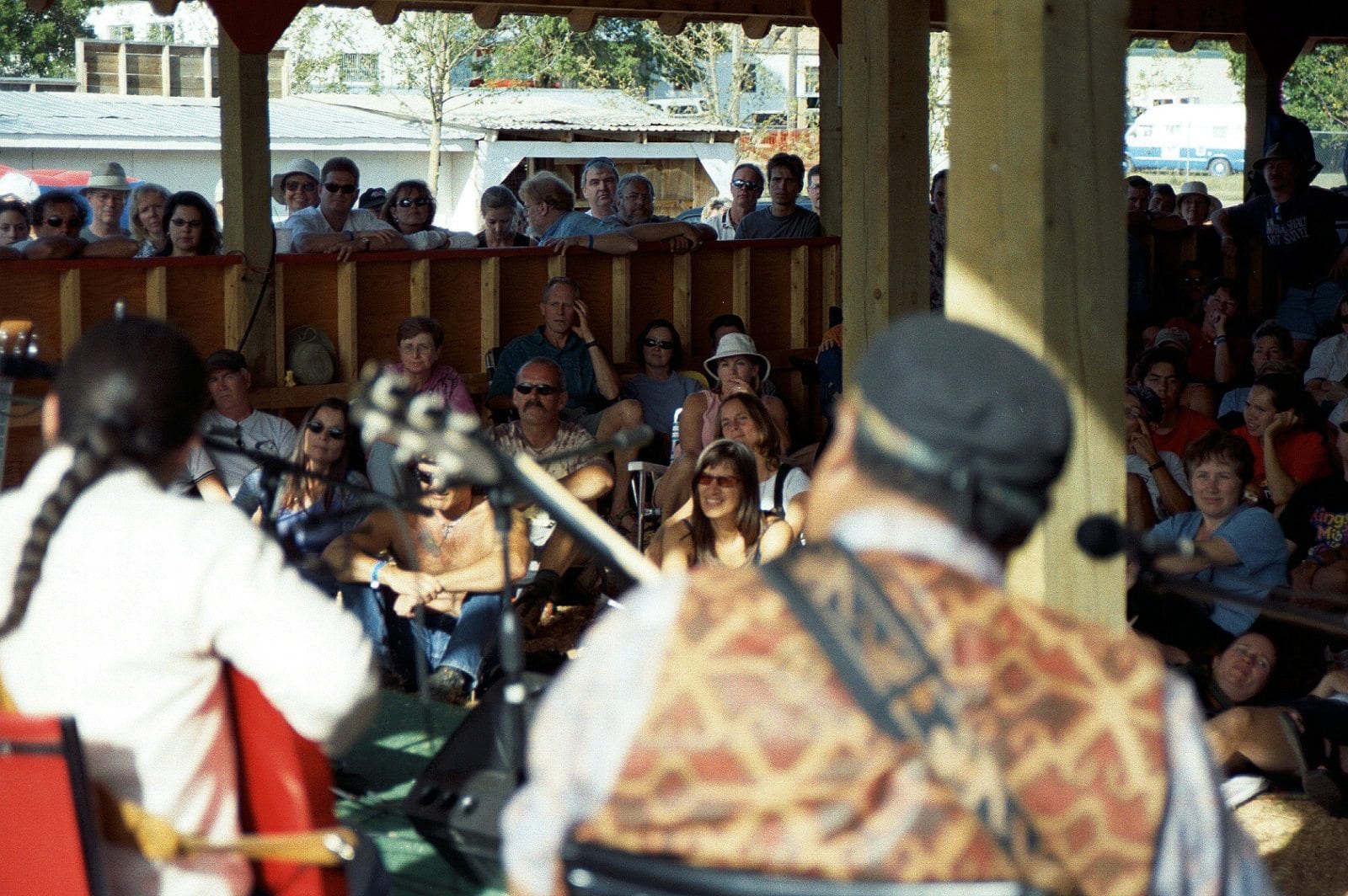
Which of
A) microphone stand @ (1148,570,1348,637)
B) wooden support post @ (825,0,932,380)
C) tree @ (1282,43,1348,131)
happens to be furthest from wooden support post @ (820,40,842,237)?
tree @ (1282,43,1348,131)

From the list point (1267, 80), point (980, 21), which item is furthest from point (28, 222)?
point (1267, 80)

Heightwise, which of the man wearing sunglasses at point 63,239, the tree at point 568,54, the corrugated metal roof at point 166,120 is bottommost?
the man wearing sunglasses at point 63,239

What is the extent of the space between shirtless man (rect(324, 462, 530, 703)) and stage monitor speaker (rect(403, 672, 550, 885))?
217 centimetres

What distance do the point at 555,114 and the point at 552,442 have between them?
86.1 ft

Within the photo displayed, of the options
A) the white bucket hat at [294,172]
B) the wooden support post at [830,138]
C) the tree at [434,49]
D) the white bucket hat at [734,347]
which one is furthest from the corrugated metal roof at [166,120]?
the white bucket hat at [734,347]

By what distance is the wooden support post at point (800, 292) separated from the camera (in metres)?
9.05

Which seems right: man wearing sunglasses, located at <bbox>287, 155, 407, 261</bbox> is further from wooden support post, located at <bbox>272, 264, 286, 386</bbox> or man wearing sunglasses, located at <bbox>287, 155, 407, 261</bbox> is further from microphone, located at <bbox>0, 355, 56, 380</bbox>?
microphone, located at <bbox>0, 355, 56, 380</bbox>

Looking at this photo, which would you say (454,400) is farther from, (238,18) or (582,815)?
(582,815)

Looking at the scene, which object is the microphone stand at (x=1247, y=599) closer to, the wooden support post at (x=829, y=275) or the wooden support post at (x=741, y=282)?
the wooden support post at (x=741, y=282)

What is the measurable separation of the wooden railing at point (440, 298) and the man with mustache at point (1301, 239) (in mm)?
2676

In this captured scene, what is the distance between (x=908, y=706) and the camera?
60.7 inches

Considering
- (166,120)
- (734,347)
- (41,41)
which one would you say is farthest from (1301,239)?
(41,41)

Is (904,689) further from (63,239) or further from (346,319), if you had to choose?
(346,319)

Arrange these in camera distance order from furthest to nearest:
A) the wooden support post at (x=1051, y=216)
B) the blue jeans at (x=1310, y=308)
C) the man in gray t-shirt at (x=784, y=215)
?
the blue jeans at (x=1310, y=308)
the man in gray t-shirt at (x=784, y=215)
the wooden support post at (x=1051, y=216)
